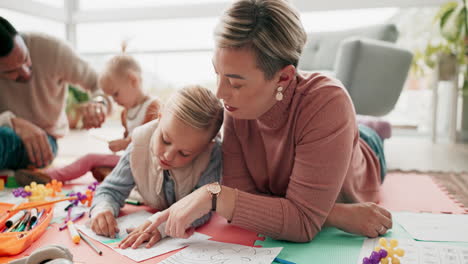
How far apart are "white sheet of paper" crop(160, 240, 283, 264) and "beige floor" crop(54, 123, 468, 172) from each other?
3.97ft

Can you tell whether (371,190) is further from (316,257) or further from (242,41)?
(242,41)

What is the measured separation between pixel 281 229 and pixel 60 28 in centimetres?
441

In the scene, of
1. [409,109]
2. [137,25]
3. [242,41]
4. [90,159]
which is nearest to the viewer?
[242,41]

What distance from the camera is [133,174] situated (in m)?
1.41

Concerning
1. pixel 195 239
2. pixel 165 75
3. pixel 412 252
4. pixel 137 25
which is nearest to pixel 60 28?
pixel 137 25

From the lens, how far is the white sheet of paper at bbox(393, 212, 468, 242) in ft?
3.98

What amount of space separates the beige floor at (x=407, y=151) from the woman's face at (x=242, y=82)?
1.25 m

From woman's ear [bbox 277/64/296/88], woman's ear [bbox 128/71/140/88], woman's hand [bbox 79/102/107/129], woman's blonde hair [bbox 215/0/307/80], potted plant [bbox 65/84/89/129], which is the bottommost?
potted plant [bbox 65/84/89/129]

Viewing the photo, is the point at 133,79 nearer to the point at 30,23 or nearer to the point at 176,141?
the point at 176,141

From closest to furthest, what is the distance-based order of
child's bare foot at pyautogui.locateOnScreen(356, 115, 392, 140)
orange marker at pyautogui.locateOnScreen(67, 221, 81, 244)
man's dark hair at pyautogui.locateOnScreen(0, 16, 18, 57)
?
orange marker at pyautogui.locateOnScreen(67, 221, 81, 244) → man's dark hair at pyautogui.locateOnScreen(0, 16, 18, 57) → child's bare foot at pyautogui.locateOnScreen(356, 115, 392, 140)

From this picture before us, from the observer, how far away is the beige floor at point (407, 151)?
2.51m

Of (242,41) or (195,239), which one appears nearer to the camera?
(242,41)

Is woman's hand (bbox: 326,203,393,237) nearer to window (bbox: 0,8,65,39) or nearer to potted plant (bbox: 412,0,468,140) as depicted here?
potted plant (bbox: 412,0,468,140)

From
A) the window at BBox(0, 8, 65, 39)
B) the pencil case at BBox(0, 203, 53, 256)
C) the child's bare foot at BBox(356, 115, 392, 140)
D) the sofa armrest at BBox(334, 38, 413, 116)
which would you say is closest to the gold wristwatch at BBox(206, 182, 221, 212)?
the pencil case at BBox(0, 203, 53, 256)
